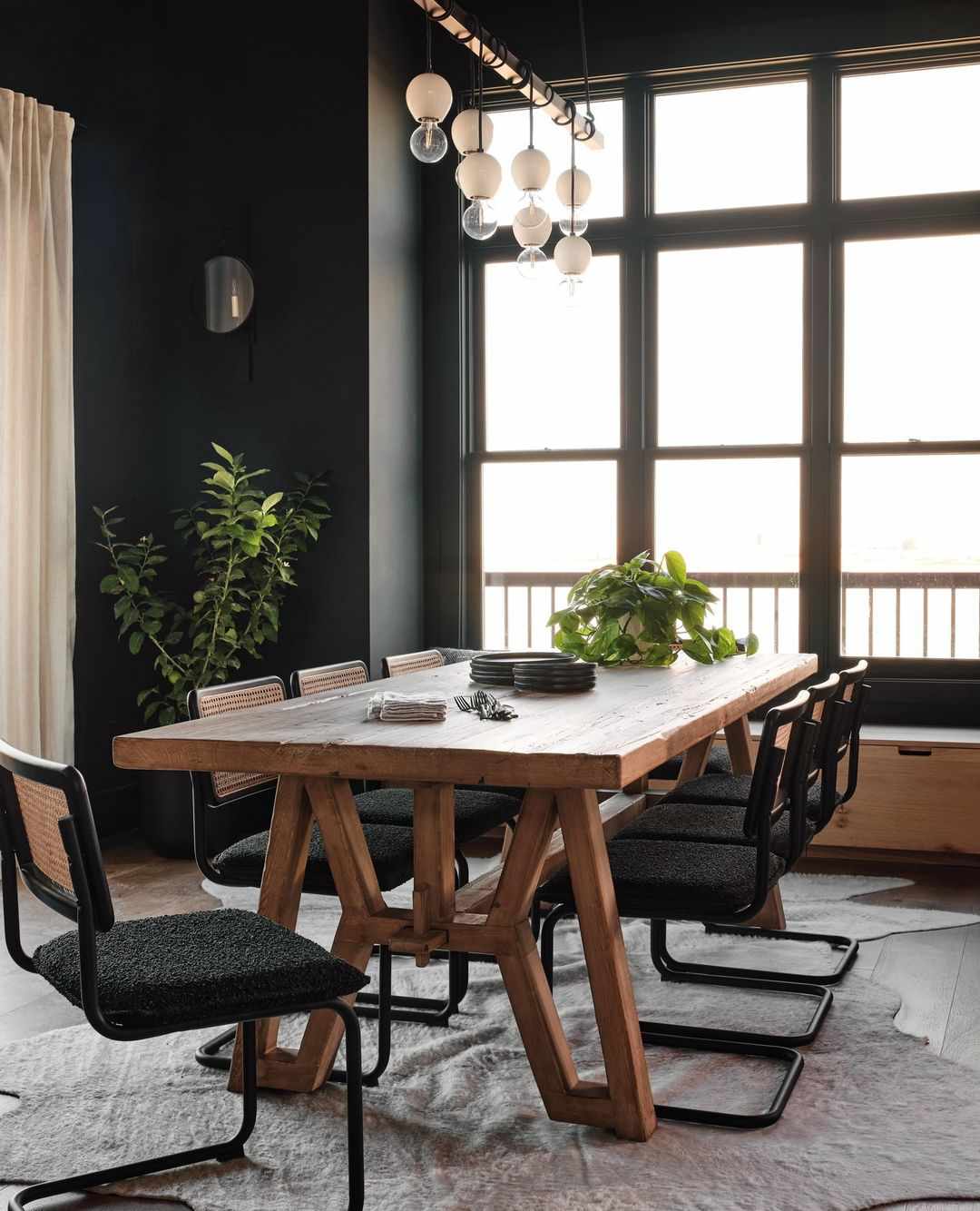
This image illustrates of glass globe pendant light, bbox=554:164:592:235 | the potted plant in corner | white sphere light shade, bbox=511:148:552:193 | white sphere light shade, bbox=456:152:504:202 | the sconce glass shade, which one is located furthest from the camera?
the sconce glass shade

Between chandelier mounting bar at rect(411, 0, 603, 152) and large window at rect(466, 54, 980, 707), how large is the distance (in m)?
1.50

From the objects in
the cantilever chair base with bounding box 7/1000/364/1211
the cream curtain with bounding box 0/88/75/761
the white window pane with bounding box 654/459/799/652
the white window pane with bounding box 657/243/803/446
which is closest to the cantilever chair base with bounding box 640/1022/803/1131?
the cantilever chair base with bounding box 7/1000/364/1211

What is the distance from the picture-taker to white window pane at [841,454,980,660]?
197 inches

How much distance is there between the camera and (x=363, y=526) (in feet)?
16.2

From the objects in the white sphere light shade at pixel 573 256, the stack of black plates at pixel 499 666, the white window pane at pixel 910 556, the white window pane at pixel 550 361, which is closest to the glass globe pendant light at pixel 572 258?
the white sphere light shade at pixel 573 256

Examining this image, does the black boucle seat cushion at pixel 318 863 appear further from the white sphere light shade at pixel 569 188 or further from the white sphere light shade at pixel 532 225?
the white sphere light shade at pixel 569 188

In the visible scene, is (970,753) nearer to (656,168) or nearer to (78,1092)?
(656,168)

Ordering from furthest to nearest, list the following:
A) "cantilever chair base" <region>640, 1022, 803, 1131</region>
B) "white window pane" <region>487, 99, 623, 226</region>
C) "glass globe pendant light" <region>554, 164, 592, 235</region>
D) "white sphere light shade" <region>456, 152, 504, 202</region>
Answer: "white window pane" <region>487, 99, 623, 226</region> → "glass globe pendant light" <region>554, 164, 592, 235</region> → "white sphere light shade" <region>456, 152, 504, 202</region> → "cantilever chair base" <region>640, 1022, 803, 1131</region>

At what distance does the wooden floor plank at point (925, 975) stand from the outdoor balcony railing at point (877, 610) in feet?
5.18

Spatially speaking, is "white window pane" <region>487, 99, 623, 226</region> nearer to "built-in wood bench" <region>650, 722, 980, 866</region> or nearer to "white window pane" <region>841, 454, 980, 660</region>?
"white window pane" <region>841, 454, 980, 660</region>

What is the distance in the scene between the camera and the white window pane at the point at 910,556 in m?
5.02

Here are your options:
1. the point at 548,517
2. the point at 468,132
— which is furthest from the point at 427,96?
the point at 548,517

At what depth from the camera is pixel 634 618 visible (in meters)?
3.72

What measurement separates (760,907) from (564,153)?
13.1 feet
